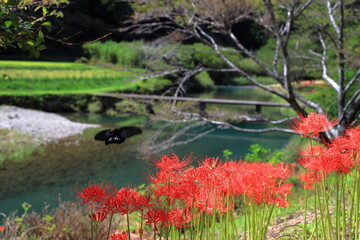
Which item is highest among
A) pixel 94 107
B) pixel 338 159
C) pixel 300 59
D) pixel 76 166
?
pixel 300 59

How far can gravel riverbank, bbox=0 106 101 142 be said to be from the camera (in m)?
9.72

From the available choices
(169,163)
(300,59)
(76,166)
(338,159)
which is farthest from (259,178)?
(300,59)

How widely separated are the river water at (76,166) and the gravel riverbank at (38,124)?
473mm

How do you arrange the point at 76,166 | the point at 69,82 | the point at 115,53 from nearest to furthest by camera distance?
the point at 76,166 → the point at 69,82 → the point at 115,53

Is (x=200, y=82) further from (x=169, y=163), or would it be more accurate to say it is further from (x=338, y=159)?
(x=169, y=163)

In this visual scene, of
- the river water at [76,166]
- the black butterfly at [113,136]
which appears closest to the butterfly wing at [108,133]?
the black butterfly at [113,136]

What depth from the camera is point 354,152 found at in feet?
4.62

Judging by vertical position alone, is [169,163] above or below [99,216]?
above

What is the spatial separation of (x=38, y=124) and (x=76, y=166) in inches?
145

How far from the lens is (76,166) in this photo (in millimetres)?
7426

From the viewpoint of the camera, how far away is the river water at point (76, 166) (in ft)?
19.0

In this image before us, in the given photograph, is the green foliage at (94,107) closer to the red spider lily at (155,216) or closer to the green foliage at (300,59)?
the green foliage at (300,59)

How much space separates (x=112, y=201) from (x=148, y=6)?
208 inches

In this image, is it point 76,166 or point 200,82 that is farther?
point 200,82
